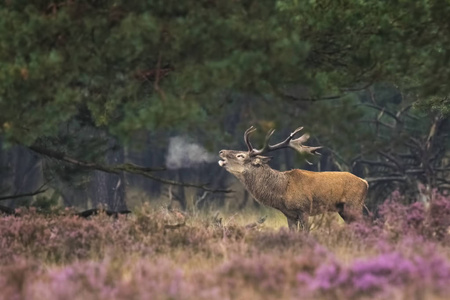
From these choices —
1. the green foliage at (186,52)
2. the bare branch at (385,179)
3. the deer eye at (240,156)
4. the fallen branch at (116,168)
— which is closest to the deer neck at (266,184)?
the deer eye at (240,156)

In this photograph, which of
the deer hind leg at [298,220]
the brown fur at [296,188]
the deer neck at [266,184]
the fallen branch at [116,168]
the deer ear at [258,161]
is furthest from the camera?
the deer ear at [258,161]

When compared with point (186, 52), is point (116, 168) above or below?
below

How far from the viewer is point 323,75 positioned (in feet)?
33.6

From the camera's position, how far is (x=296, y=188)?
1562 centimetres

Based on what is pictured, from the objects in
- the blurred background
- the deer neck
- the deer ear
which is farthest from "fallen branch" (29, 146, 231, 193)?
the deer ear

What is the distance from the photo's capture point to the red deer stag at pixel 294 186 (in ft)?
50.9

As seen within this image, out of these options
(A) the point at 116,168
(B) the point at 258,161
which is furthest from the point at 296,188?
(A) the point at 116,168

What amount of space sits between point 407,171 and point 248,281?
15.1 meters

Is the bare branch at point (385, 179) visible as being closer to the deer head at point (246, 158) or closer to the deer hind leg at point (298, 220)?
the deer head at point (246, 158)

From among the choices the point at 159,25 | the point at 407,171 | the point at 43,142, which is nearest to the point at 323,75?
the point at 159,25

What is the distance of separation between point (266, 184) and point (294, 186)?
48cm

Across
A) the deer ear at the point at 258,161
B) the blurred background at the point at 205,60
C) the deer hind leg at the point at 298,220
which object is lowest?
the deer hind leg at the point at 298,220

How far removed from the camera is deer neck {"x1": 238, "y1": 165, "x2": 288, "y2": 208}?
51.5 feet

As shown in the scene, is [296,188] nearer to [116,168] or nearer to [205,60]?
[116,168]
